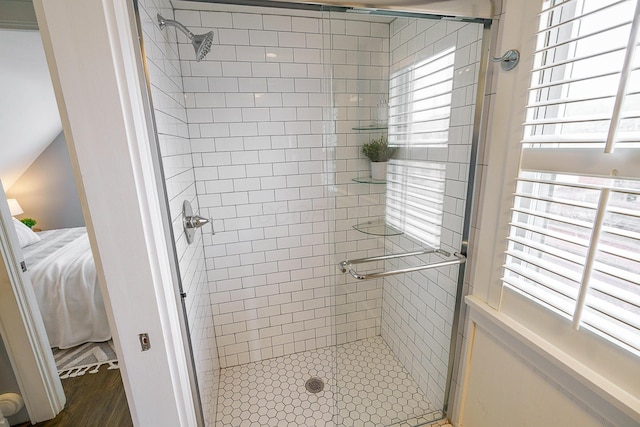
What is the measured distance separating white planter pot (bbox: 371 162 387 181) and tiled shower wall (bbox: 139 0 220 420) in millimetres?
1081

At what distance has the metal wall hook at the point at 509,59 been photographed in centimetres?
97

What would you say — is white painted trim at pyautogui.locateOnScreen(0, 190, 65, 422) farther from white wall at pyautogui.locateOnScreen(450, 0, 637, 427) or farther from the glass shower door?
white wall at pyautogui.locateOnScreen(450, 0, 637, 427)

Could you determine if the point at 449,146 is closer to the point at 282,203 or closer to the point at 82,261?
the point at 282,203

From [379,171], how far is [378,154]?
0.11 m

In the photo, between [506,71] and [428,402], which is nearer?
[506,71]

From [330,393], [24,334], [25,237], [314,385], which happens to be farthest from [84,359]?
[330,393]

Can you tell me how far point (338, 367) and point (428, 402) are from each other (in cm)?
56

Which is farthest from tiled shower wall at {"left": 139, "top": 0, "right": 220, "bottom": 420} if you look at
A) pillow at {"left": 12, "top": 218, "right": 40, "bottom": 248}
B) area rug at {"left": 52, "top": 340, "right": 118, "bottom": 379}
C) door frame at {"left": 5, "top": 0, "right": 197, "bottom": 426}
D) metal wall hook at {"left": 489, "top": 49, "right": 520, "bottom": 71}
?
pillow at {"left": 12, "top": 218, "right": 40, "bottom": 248}

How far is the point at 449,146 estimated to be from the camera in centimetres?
139

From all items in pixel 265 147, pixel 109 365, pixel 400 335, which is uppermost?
pixel 265 147

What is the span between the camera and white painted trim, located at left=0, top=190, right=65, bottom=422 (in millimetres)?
1339

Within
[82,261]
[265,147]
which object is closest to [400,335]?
[265,147]

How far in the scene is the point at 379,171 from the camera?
1.75m

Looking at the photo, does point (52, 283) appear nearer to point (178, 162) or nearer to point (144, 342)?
point (178, 162)
